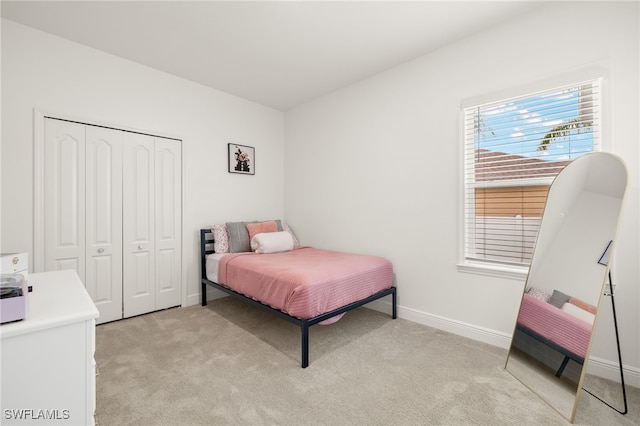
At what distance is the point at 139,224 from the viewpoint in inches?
126

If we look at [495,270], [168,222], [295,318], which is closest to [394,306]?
[495,270]

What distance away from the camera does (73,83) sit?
109 inches

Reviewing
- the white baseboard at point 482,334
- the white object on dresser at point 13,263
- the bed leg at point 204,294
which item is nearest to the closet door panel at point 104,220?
the bed leg at point 204,294

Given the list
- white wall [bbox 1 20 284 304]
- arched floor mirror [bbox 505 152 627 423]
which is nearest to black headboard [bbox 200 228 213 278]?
white wall [bbox 1 20 284 304]

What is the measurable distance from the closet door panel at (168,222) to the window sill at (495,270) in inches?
122

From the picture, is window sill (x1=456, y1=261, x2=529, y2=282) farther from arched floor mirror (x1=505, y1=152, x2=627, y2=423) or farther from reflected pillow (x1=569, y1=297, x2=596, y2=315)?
reflected pillow (x1=569, y1=297, x2=596, y2=315)

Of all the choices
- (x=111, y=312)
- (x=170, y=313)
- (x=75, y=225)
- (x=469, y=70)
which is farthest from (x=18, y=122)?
(x=469, y=70)

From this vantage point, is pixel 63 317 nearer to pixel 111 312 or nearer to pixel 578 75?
pixel 111 312

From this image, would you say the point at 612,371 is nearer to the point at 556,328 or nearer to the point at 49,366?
the point at 556,328

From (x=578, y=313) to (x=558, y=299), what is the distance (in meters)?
0.15

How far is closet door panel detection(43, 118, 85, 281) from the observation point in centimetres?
264

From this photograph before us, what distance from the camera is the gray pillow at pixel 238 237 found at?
3.61 meters

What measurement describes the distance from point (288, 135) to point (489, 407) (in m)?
3.99

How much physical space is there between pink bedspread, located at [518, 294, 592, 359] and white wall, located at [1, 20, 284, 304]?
334 cm
